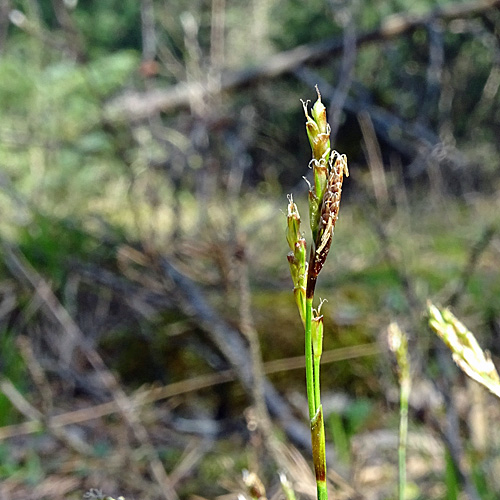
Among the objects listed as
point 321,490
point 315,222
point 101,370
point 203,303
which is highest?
point 203,303

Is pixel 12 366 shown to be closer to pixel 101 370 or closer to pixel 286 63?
pixel 101 370

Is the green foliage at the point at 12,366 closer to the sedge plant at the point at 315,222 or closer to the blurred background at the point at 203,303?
the blurred background at the point at 203,303

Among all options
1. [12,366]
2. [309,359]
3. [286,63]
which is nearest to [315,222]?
[309,359]

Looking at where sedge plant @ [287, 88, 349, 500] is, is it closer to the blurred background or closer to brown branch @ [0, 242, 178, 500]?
the blurred background

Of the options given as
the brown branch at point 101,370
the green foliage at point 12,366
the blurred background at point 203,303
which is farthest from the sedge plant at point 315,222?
the green foliage at point 12,366

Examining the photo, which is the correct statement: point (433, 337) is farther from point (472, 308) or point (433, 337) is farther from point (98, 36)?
point (98, 36)

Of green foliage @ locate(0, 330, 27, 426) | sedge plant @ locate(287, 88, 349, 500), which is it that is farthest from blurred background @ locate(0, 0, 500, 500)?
sedge plant @ locate(287, 88, 349, 500)
